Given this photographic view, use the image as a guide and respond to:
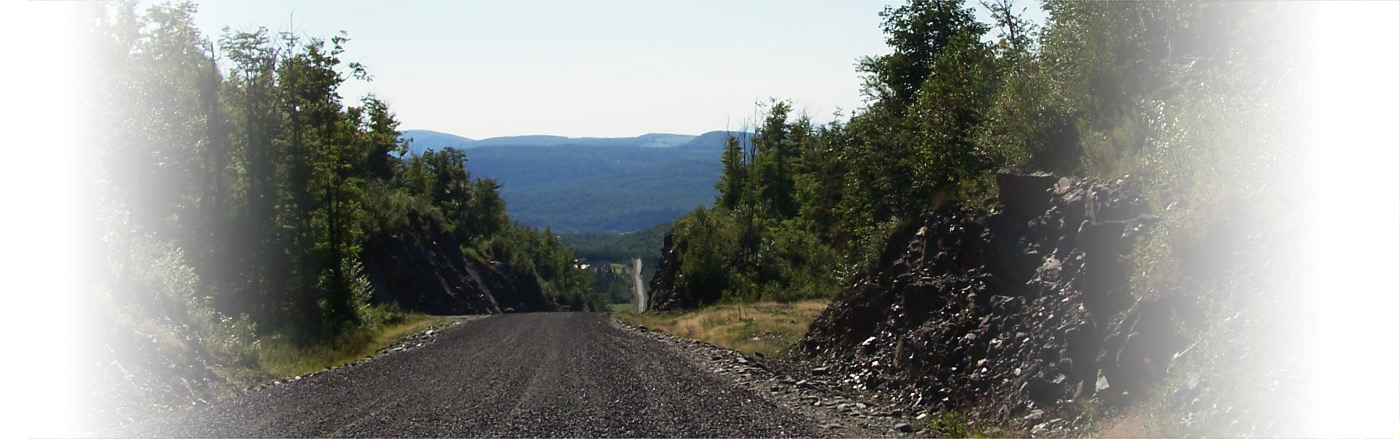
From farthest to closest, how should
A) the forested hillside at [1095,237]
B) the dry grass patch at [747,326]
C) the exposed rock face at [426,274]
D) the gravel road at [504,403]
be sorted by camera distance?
the exposed rock face at [426,274]
the dry grass patch at [747,326]
the gravel road at [504,403]
the forested hillside at [1095,237]

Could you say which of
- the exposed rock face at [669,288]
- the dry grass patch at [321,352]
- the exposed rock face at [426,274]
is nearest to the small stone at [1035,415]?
the dry grass patch at [321,352]

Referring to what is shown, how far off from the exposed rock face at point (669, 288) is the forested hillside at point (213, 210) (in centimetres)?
1748

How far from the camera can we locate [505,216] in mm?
126938

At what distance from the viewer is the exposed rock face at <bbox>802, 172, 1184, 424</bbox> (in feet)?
41.1

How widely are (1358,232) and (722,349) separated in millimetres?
17446

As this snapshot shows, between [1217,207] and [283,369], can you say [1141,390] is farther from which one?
[283,369]

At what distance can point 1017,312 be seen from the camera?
15.3 meters

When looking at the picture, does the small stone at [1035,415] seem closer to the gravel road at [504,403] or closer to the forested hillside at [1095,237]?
the forested hillside at [1095,237]

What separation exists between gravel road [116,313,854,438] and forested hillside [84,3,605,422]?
2055 millimetres

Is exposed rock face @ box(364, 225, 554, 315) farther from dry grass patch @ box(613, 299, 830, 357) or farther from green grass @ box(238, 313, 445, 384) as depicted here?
green grass @ box(238, 313, 445, 384)

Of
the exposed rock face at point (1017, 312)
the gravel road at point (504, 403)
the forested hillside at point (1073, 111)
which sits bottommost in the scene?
the gravel road at point (504, 403)

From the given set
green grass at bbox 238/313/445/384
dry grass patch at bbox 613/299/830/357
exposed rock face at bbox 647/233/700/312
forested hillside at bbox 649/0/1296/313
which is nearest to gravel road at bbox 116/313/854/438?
green grass at bbox 238/313/445/384

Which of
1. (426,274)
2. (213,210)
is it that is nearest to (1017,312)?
(213,210)

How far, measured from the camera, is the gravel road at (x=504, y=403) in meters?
12.8
